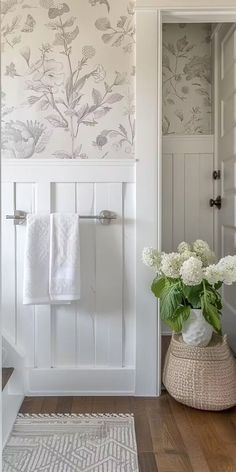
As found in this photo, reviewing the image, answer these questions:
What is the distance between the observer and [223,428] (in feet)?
5.38

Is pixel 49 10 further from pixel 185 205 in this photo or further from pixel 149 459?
pixel 149 459

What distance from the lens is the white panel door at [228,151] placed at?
89.8 inches

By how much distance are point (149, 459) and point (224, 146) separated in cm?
175

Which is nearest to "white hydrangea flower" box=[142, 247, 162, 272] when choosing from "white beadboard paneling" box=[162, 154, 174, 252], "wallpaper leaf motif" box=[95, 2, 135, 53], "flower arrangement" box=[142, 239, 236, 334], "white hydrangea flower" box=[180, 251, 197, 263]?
"flower arrangement" box=[142, 239, 236, 334]

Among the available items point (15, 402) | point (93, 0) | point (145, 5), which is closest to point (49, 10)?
point (93, 0)

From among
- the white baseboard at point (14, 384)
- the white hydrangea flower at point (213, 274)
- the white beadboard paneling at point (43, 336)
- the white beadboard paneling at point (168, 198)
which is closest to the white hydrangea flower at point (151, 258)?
the white hydrangea flower at point (213, 274)

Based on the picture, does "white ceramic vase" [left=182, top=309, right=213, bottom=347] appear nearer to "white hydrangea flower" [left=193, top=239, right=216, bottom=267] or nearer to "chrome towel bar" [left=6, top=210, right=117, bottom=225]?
"white hydrangea flower" [left=193, top=239, right=216, bottom=267]

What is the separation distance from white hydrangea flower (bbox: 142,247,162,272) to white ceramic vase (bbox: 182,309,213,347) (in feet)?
0.84

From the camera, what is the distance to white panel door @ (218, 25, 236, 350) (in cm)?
228

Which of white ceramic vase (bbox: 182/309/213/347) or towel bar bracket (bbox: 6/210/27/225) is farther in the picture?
towel bar bracket (bbox: 6/210/27/225)

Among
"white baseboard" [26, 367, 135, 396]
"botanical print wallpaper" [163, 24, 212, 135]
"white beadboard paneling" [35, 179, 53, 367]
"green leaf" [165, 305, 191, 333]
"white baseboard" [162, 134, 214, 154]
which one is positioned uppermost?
"botanical print wallpaper" [163, 24, 212, 135]

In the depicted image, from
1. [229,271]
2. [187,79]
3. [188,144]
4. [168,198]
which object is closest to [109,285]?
[229,271]

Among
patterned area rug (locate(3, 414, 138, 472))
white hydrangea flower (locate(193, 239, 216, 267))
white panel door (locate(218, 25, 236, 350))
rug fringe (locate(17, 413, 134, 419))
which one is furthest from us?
white panel door (locate(218, 25, 236, 350))

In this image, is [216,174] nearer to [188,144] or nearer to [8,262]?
[188,144]
